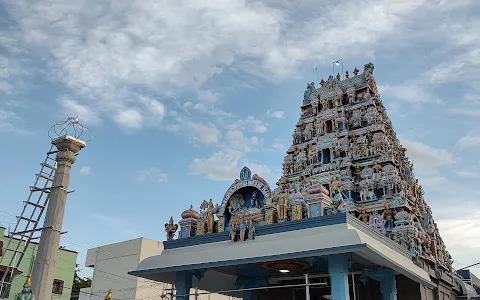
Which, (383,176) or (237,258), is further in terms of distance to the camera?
(383,176)

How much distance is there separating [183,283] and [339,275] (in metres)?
6.56

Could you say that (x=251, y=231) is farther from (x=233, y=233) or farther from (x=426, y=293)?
(x=426, y=293)

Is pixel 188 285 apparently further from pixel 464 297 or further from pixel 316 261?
pixel 464 297

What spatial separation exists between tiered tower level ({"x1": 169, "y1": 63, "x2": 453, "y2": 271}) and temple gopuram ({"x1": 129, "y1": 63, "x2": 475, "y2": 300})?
5cm

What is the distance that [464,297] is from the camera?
25.2m

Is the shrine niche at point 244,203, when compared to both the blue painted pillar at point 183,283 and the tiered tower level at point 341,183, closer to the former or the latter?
the tiered tower level at point 341,183

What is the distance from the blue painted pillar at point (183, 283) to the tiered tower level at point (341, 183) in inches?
79.9

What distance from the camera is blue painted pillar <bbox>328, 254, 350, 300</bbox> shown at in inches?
576

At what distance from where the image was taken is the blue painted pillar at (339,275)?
14.6 m

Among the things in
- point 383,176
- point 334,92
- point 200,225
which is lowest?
point 200,225

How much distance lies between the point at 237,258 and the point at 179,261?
112 inches

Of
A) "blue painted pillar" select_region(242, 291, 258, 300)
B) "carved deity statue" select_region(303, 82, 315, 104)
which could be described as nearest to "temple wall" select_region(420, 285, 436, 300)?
"blue painted pillar" select_region(242, 291, 258, 300)

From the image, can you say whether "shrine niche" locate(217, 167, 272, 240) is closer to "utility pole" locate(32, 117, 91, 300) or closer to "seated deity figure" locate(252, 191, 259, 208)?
"seated deity figure" locate(252, 191, 259, 208)

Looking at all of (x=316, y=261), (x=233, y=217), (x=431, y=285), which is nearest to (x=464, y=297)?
(x=431, y=285)
